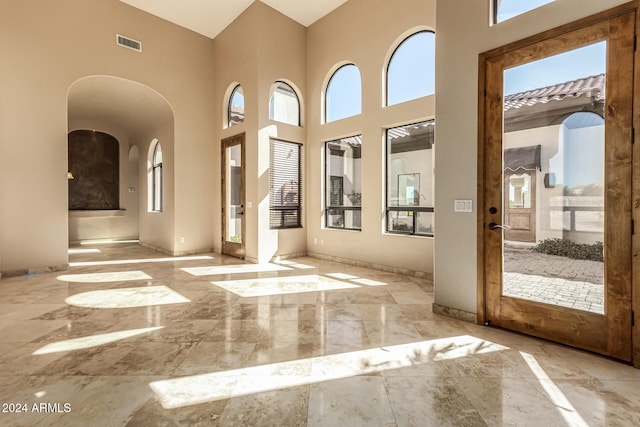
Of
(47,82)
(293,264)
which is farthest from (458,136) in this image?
(47,82)

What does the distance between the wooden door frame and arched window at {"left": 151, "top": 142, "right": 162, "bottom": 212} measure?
7.29 metres

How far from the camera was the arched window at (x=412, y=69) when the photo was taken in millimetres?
4746

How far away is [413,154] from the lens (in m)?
5.11

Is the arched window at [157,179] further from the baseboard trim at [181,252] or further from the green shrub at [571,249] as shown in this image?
the green shrub at [571,249]

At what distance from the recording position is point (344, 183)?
20.4ft

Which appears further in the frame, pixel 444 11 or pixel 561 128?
pixel 444 11

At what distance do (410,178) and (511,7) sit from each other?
274cm

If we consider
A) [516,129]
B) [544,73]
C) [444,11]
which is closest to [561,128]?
[516,129]

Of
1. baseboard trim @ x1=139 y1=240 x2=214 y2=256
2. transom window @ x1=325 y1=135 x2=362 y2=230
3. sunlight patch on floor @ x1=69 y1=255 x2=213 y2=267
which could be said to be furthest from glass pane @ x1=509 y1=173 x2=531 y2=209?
baseboard trim @ x1=139 y1=240 x2=214 y2=256

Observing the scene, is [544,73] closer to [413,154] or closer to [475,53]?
[475,53]

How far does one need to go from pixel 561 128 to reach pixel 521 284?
1417 millimetres

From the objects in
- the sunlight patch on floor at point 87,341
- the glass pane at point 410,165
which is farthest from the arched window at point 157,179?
the glass pane at point 410,165

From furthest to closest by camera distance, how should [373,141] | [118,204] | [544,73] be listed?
[118,204] → [373,141] → [544,73]

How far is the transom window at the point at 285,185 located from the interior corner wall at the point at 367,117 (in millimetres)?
238
